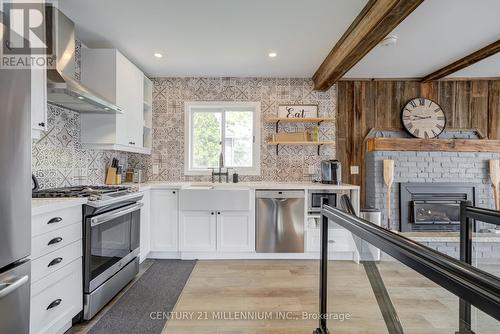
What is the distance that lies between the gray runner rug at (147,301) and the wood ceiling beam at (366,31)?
2.82 meters

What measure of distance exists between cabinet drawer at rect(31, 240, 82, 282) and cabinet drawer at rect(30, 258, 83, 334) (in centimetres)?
3

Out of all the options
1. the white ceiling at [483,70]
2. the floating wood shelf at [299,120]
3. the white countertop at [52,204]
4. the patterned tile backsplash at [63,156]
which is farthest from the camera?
the floating wood shelf at [299,120]

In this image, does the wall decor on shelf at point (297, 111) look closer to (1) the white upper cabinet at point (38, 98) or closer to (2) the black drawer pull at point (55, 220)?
(1) the white upper cabinet at point (38, 98)

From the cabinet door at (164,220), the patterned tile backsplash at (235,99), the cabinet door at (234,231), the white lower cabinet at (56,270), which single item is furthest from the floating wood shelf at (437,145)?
the white lower cabinet at (56,270)

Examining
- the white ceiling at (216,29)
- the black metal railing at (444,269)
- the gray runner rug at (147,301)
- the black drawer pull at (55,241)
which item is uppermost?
the white ceiling at (216,29)

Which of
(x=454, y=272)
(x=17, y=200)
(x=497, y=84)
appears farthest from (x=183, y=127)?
(x=497, y=84)

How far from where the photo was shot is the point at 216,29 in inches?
95.2

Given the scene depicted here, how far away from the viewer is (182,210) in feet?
10.0

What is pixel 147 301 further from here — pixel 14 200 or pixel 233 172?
pixel 233 172

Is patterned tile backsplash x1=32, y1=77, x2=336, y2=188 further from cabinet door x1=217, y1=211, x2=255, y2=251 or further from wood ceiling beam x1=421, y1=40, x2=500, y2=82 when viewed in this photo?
wood ceiling beam x1=421, y1=40, x2=500, y2=82

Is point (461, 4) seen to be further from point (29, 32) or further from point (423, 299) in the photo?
point (29, 32)

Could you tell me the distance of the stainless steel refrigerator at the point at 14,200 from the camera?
3.53ft

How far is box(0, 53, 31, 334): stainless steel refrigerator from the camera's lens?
3.53ft

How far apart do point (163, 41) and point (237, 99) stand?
132 centimetres
